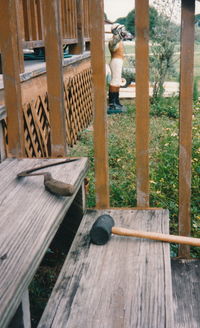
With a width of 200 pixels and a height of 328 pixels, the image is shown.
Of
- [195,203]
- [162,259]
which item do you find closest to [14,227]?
[162,259]

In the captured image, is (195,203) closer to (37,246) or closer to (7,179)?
(7,179)

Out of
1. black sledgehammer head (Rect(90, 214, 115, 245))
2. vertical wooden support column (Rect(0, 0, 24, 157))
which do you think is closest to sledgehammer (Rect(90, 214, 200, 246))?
black sledgehammer head (Rect(90, 214, 115, 245))

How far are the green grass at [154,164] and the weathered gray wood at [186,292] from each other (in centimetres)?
73

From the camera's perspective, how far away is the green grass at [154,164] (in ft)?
13.4

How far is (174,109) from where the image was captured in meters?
9.66

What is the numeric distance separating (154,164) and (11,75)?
11.4 ft

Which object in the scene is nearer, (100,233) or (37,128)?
(100,233)

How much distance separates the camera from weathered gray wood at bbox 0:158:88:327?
3.98 feet

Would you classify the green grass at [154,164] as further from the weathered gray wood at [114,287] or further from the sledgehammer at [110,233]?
the weathered gray wood at [114,287]

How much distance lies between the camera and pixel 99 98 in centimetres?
226

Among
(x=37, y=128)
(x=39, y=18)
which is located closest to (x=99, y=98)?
(x=37, y=128)

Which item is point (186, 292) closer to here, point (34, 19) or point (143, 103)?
point (143, 103)

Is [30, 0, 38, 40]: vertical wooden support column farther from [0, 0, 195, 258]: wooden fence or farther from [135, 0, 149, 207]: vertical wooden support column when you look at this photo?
[135, 0, 149, 207]: vertical wooden support column

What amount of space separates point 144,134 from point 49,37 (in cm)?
66
